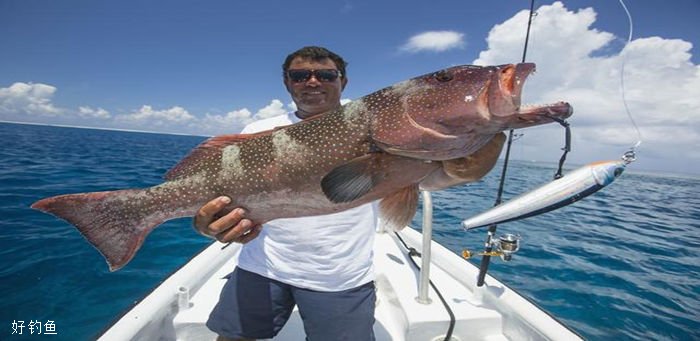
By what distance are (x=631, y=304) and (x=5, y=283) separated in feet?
49.1

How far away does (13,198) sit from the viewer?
13.4 m

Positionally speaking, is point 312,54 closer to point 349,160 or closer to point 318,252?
point 349,160

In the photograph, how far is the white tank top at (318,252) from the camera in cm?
310

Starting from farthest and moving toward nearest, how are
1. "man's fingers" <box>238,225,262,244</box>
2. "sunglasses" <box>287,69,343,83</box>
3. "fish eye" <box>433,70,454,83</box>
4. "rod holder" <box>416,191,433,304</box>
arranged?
"rod holder" <box>416,191,433,304</box> < "sunglasses" <box>287,69,343,83</box> < "man's fingers" <box>238,225,262,244</box> < "fish eye" <box>433,70,454,83</box>

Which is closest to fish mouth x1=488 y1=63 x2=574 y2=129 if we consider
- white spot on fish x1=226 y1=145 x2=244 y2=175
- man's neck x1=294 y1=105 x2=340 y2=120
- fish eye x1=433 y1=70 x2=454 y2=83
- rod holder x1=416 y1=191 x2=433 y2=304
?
fish eye x1=433 y1=70 x2=454 y2=83

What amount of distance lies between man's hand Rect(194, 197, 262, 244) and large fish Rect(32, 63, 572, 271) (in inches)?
2.7

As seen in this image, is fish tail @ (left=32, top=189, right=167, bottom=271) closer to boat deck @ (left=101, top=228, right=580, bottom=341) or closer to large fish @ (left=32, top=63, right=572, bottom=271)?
large fish @ (left=32, top=63, right=572, bottom=271)

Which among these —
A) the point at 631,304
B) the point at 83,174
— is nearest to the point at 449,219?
the point at 631,304

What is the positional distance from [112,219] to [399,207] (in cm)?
236

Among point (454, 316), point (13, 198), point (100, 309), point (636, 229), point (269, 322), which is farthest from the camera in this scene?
point (636, 229)

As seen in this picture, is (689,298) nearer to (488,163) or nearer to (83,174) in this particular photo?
(488,163)

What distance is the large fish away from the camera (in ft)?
6.51

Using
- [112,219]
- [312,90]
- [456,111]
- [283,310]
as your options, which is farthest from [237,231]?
[456,111]

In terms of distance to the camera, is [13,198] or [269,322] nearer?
[269,322]
